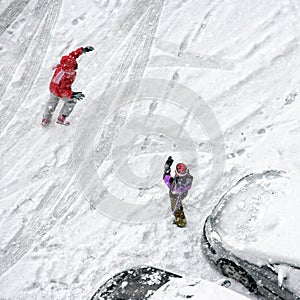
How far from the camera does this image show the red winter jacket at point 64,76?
8852mm

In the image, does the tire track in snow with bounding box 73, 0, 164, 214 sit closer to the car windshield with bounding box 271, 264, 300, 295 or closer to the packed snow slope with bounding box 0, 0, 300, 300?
→ the packed snow slope with bounding box 0, 0, 300, 300

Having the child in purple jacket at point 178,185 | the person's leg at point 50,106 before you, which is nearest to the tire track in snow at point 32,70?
the person's leg at point 50,106

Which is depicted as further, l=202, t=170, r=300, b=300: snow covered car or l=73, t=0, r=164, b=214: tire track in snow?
l=73, t=0, r=164, b=214: tire track in snow

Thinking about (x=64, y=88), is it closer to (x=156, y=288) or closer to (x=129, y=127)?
(x=129, y=127)

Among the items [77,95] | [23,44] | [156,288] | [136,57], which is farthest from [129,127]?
[156,288]

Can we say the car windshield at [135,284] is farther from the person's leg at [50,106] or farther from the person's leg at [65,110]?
the person's leg at [50,106]

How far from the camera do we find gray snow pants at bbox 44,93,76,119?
934 cm

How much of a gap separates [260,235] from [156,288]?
1608 millimetres

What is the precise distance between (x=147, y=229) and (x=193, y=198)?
103 cm

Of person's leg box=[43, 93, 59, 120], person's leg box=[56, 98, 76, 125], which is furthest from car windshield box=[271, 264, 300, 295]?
person's leg box=[43, 93, 59, 120]

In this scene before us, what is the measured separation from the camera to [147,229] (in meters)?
8.26

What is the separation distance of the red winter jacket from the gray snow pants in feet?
0.51

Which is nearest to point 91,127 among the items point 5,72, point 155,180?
point 155,180

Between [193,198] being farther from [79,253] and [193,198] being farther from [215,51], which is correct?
[215,51]
